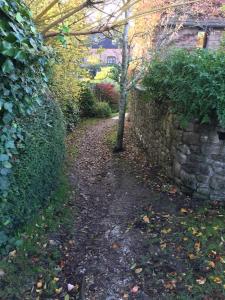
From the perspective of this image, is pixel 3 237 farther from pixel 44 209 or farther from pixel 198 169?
pixel 198 169

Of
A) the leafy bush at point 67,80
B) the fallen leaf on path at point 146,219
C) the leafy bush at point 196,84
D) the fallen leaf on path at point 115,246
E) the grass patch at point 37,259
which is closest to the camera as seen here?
the grass patch at point 37,259

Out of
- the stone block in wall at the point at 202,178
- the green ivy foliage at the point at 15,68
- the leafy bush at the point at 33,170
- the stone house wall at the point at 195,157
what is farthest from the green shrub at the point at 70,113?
the green ivy foliage at the point at 15,68

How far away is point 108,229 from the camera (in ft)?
13.5

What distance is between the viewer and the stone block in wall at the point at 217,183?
4576mm

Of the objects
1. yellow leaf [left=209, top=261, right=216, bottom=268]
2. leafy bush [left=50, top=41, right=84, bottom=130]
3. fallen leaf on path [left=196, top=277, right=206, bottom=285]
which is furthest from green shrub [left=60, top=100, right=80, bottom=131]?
fallen leaf on path [left=196, top=277, right=206, bottom=285]

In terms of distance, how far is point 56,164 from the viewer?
484 centimetres

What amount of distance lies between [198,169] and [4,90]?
3387 millimetres

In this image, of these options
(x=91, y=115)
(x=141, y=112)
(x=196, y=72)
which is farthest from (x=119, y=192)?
(x=91, y=115)

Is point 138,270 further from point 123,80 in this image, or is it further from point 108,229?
point 123,80

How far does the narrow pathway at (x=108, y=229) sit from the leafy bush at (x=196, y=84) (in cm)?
157

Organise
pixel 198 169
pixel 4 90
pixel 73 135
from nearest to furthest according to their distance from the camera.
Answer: pixel 4 90 → pixel 198 169 → pixel 73 135

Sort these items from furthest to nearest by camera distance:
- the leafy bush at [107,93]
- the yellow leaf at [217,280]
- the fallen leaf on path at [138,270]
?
the leafy bush at [107,93]
the fallen leaf on path at [138,270]
the yellow leaf at [217,280]

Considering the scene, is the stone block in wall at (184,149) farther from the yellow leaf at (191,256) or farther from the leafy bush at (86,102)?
Answer: the leafy bush at (86,102)

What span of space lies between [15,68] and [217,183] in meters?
3.56
